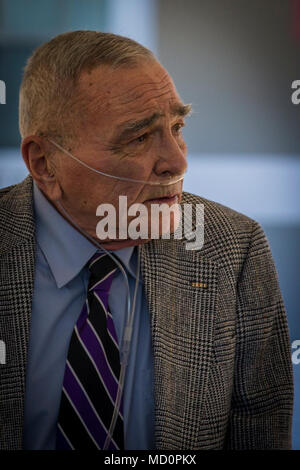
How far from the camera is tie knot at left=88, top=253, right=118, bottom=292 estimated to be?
1.38m

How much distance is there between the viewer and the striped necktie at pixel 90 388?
131 cm

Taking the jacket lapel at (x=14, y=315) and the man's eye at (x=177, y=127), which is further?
the man's eye at (x=177, y=127)

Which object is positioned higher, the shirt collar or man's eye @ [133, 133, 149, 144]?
man's eye @ [133, 133, 149, 144]

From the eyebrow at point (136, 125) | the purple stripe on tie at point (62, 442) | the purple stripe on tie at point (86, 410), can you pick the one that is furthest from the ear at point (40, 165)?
the purple stripe on tie at point (62, 442)

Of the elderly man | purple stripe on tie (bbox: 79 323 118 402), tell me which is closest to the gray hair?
the elderly man

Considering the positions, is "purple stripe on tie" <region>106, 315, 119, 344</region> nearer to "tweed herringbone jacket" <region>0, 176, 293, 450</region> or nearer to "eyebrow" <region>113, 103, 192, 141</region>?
"tweed herringbone jacket" <region>0, 176, 293, 450</region>

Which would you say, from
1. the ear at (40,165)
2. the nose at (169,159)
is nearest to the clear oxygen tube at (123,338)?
the ear at (40,165)

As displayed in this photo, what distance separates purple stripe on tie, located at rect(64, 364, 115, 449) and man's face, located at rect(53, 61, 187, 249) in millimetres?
424

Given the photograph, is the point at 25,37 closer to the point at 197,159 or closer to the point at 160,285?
the point at 197,159

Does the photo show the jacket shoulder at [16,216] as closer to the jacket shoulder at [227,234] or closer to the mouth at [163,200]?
the mouth at [163,200]

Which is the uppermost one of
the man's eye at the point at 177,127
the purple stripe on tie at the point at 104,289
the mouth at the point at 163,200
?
the man's eye at the point at 177,127

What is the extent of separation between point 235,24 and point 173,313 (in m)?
0.90

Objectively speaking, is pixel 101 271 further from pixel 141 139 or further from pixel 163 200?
pixel 141 139

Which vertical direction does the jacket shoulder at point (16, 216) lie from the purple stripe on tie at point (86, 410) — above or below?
above
